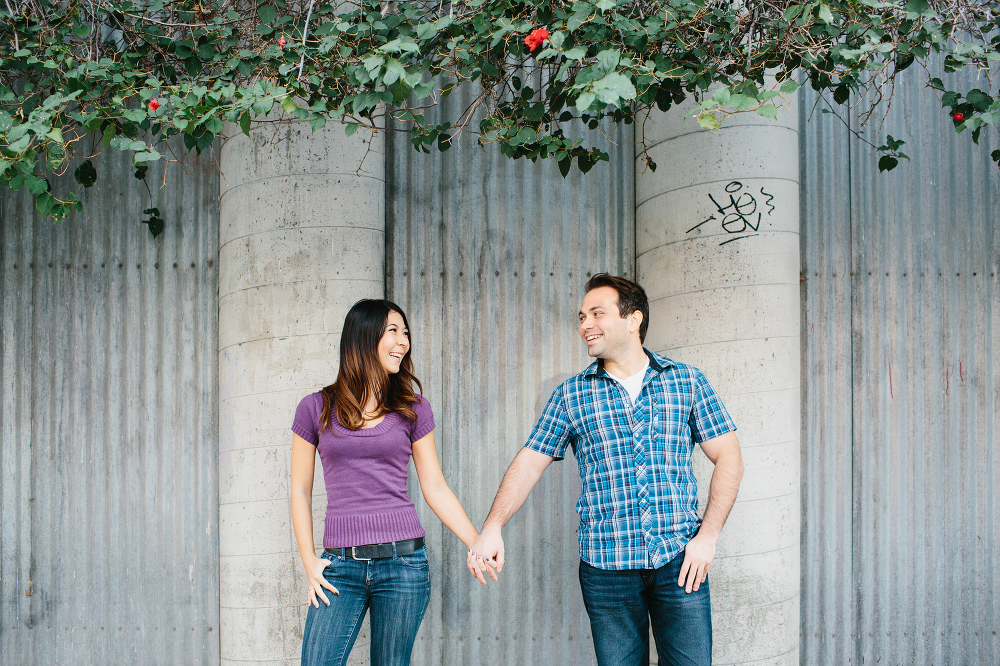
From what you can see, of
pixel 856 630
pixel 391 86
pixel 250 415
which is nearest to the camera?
pixel 391 86

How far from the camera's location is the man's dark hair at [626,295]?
115 inches

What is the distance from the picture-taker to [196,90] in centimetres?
279

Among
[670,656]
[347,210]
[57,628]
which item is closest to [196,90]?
[347,210]

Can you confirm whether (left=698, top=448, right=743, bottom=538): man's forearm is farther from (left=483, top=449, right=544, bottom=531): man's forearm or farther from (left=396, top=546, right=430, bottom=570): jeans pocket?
(left=396, top=546, right=430, bottom=570): jeans pocket

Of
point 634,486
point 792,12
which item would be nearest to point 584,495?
point 634,486

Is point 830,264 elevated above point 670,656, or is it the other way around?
point 830,264

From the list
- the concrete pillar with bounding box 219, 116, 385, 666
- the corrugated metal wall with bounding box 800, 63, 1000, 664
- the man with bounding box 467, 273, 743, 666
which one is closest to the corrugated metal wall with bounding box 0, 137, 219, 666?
the concrete pillar with bounding box 219, 116, 385, 666

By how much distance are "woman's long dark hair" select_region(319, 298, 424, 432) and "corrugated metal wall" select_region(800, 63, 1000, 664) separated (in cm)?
272

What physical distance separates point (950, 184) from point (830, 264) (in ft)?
3.02

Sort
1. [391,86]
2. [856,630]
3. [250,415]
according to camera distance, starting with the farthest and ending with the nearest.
A: [856,630], [250,415], [391,86]

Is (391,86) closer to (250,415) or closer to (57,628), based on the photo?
(250,415)

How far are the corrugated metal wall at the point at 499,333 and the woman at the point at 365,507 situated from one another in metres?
1.36

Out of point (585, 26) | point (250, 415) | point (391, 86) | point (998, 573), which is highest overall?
point (585, 26)

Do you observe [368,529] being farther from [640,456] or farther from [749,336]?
[749,336]
